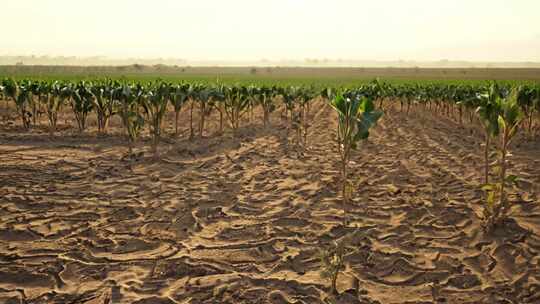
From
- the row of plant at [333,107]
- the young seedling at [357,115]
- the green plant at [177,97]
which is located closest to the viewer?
the row of plant at [333,107]

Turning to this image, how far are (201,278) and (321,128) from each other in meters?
→ 12.2

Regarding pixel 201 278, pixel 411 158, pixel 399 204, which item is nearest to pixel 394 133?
pixel 411 158

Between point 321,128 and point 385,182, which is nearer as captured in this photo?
point 385,182

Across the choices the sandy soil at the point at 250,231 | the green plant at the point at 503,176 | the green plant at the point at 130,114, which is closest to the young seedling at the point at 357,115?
the sandy soil at the point at 250,231

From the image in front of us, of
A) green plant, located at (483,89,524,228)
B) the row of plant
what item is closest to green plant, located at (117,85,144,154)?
the row of plant

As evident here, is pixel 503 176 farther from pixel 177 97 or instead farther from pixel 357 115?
pixel 177 97

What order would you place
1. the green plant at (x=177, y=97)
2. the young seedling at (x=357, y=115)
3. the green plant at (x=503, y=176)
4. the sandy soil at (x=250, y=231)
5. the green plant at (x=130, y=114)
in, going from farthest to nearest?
the green plant at (x=177, y=97) < the green plant at (x=130, y=114) < the young seedling at (x=357, y=115) < the green plant at (x=503, y=176) < the sandy soil at (x=250, y=231)

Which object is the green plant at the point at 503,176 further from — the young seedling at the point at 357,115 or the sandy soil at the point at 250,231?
the young seedling at the point at 357,115

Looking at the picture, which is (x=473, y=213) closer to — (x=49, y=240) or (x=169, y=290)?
(x=169, y=290)

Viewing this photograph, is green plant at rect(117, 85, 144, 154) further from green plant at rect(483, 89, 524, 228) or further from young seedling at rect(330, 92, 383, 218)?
green plant at rect(483, 89, 524, 228)

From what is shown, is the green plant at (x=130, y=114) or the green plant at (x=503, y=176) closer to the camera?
the green plant at (x=503, y=176)

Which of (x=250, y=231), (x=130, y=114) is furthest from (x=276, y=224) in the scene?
(x=130, y=114)

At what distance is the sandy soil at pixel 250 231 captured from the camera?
4148 mm

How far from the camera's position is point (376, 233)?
549 centimetres
